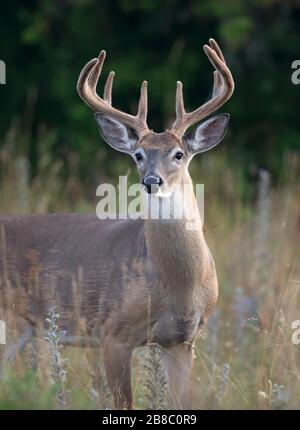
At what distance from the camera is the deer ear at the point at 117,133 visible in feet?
20.3

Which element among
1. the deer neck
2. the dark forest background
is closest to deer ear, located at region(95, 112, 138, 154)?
the deer neck

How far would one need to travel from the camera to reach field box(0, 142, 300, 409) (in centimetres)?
516

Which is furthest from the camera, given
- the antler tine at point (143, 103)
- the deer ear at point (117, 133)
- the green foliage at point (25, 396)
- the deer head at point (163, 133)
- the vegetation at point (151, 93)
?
the vegetation at point (151, 93)

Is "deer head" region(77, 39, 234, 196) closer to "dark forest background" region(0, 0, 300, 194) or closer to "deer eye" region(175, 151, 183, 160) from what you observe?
"deer eye" region(175, 151, 183, 160)

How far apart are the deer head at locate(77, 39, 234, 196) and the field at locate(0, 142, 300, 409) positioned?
74 cm

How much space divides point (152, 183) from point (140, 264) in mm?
580

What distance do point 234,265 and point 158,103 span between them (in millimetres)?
3420

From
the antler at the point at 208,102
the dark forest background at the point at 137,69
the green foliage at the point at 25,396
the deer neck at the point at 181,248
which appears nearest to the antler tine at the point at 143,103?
the antler at the point at 208,102

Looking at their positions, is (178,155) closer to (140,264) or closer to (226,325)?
(140,264)

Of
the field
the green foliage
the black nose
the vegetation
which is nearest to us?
the green foliage

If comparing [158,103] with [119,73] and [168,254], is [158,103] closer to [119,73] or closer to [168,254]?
[119,73]

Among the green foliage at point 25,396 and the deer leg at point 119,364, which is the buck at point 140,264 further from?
the green foliage at point 25,396

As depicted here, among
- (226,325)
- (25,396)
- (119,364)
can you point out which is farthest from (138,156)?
(25,396)
